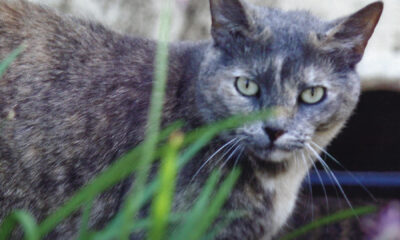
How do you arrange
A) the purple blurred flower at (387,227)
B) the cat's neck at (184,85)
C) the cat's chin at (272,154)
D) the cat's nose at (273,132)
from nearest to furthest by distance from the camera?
the purple blurred flower at (387,227) → the cat's nose at (273,132) → the cat's chin at (272,154) → the cat's neck at (184,85)

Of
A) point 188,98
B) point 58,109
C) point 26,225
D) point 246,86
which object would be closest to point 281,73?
point 246,86

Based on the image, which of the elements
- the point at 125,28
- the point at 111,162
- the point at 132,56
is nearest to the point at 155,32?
the point at 125,28

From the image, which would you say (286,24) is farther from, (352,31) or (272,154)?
(272,154)

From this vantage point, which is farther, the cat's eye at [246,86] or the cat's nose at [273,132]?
the cat's eye at [246,86]

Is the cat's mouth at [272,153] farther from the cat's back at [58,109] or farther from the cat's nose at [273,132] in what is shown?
the cat's back at [58,109]

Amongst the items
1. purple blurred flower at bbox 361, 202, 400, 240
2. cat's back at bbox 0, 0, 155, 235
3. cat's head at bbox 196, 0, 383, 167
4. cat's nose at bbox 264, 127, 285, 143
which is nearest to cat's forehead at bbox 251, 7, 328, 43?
cat's head at bbox 196, 0, 383, 167

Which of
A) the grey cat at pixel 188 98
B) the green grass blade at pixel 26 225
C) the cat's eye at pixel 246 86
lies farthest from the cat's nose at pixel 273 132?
the green grass blade at pixel 26 225

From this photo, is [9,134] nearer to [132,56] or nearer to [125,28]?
[132,56]
